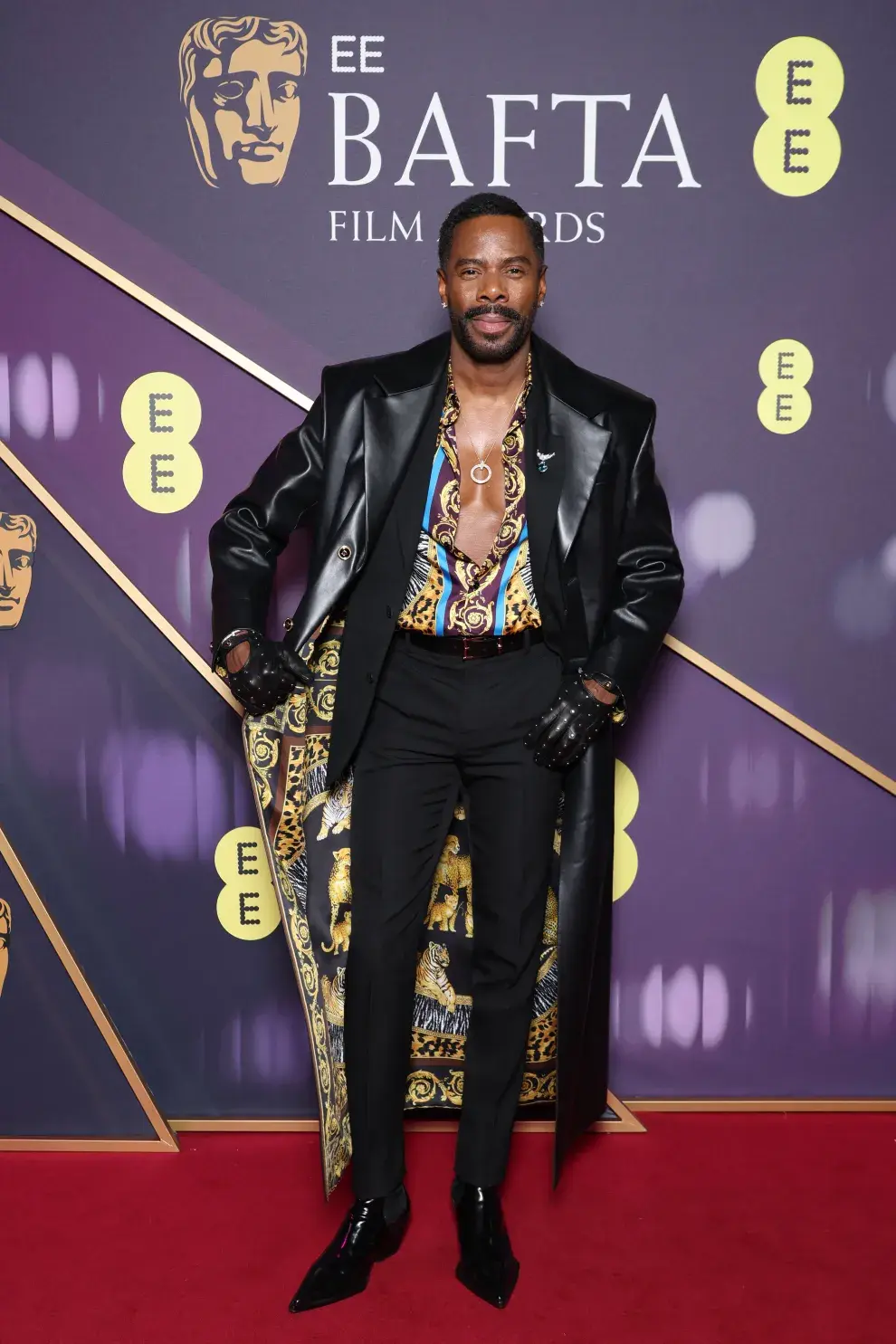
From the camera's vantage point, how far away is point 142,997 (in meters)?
2.99

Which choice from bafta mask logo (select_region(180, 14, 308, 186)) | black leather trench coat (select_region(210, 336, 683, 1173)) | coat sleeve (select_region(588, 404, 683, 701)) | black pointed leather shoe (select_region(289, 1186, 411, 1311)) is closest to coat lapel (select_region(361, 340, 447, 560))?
black leather trench coat (select_region(210, 336, 683, 1173))

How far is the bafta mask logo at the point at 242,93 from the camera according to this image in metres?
2.73

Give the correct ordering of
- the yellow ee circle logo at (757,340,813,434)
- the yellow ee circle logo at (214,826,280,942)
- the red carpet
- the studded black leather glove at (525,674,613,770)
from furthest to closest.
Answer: the yellow ee circle logo at (214,826,280,942), the yellow ee circle logo at (757,340,813,434), the studded black leather glove at (525,674,613,770), the red carpet

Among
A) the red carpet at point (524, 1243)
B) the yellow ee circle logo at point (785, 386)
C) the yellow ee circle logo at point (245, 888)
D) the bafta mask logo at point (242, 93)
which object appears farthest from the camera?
the yellow ee circle logo at point (245, 888)

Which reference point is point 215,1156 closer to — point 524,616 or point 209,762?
point 209,762

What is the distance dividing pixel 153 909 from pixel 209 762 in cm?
39

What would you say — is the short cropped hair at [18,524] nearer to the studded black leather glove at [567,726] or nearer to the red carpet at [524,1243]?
the studded black leather glove at [567,726]

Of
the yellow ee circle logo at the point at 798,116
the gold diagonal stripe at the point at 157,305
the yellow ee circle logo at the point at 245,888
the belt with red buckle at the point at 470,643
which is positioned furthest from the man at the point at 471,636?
the yellow ee circle logo at the point at 798,116

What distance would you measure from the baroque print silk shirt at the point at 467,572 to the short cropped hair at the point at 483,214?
1.21ft

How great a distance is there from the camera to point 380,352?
2.81 metres

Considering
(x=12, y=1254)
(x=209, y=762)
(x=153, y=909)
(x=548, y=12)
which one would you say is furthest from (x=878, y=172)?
(x=12, y=1254)

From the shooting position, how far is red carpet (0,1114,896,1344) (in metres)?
2.24

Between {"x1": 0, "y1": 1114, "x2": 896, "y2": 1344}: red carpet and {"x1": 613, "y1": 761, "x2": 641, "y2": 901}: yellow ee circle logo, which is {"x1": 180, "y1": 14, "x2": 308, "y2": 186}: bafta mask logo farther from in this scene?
{"x1": 0, "y1": 1114, "x2": 896, "y2": 1344}: red carpet

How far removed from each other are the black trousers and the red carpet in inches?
9.1
